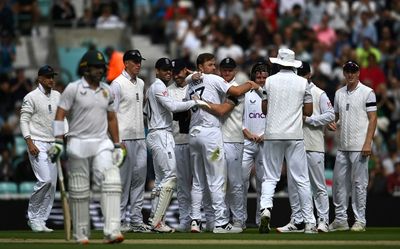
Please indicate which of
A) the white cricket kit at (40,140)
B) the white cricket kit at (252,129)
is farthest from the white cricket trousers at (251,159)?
the white cricket kit at (40,140)

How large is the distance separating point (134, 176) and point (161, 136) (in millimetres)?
779

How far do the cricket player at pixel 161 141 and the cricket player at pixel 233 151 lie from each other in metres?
0.99

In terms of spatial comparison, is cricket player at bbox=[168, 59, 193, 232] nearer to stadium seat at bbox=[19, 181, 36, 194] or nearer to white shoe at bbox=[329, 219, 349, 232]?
white shoe at bbox=[329, 219, 349, 232]

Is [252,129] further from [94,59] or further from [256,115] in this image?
[94,59]

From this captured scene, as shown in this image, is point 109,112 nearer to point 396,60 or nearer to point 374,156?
point 374,156

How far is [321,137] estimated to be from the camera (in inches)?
848

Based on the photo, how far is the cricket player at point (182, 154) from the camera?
21.3 metres

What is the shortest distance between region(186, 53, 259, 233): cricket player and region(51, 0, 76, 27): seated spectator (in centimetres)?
1213

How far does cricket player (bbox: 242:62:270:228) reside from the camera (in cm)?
2173

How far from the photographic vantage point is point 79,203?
1733 cm

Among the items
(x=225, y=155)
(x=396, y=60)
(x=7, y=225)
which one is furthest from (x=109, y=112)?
(x=396, y=60)

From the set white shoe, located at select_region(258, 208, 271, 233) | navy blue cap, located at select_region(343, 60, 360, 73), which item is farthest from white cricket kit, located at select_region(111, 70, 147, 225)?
navy blue cap, located at select_region(343, 60, 360, 73)

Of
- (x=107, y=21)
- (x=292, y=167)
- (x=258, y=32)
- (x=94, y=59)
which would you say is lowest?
(x=292, y=167)

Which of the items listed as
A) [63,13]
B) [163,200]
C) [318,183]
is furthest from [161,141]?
[63,13]
